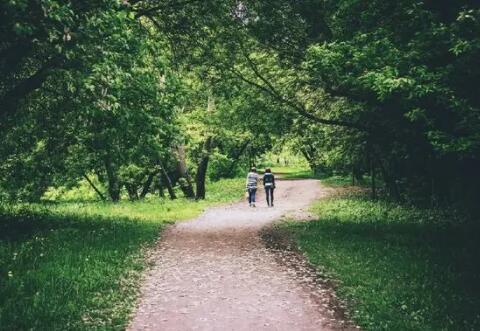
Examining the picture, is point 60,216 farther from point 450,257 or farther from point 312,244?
point 450,257

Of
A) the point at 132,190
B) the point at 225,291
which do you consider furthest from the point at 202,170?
the point at 225,291

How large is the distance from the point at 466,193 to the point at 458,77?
7.56 meters

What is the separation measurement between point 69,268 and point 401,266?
729 cm

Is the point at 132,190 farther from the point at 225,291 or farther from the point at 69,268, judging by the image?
the point at 225,291

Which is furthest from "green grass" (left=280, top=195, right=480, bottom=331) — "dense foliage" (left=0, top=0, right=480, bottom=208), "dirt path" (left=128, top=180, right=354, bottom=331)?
"dense foliage" (left=0, top=0, right=480, bottom=208)

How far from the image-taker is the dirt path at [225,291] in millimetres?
7891

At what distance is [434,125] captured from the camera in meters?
11.6

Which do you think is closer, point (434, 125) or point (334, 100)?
point (434, 125)

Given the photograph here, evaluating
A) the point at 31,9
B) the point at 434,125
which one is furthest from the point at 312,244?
the point at 31,9

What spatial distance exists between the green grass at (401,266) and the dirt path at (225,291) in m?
0.79

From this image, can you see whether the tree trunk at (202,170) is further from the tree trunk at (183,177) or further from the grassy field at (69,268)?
the grassy field at (69,268)

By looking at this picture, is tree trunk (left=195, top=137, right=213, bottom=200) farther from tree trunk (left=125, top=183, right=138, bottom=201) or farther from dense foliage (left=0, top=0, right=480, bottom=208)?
tree trunk (left=125, top=183, right=138, bottom=201)

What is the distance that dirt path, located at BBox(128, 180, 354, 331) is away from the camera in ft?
25.9

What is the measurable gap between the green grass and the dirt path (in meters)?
0.79
